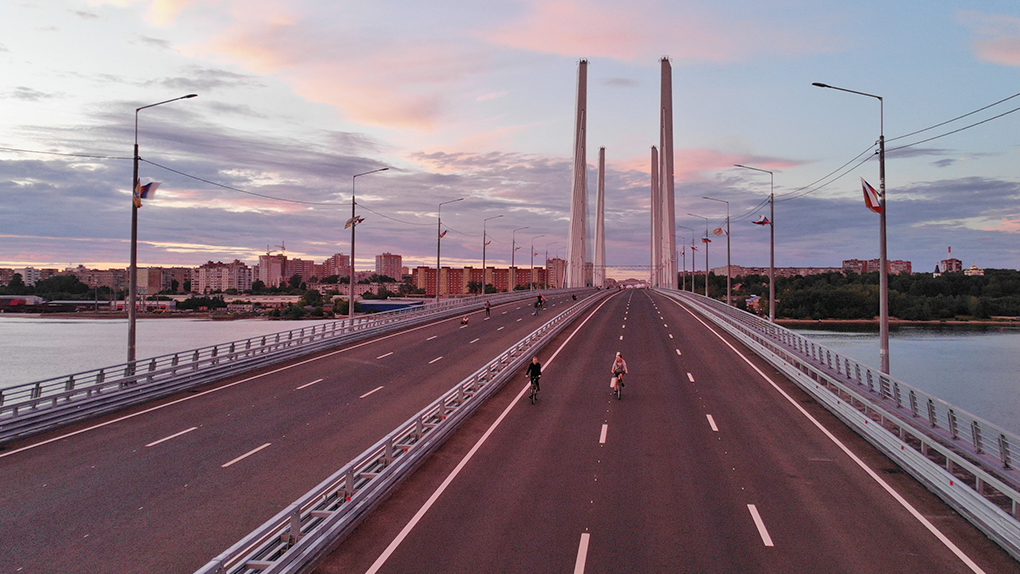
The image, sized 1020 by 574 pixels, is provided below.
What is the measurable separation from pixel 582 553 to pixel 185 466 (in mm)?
9938

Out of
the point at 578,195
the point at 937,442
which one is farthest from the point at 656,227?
the point at 937,442

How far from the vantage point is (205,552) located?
9820mm

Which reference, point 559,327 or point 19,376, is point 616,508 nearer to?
point 559,327

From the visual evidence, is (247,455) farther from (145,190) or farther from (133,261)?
(145,190)

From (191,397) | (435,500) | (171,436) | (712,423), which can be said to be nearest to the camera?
(435,500)

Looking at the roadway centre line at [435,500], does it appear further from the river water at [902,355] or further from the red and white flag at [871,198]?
the river water at [902,355]

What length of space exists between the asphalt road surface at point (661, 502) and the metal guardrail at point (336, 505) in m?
0.34

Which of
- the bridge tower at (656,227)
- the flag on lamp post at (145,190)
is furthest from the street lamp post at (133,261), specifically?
the bridge tower at (656,227)

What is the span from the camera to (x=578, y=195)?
146500mm

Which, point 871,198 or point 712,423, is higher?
point 871,198

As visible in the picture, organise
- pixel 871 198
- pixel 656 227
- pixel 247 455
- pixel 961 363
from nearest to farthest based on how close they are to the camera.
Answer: pixel 247 455, pixel 871 198, pixel 961 363, pixel 656 227

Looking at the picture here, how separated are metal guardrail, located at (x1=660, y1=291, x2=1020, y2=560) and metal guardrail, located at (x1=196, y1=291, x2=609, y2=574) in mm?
10782

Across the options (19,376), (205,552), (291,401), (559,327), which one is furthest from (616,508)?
(19,376)

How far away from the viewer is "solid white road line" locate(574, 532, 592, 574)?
30.2ft
